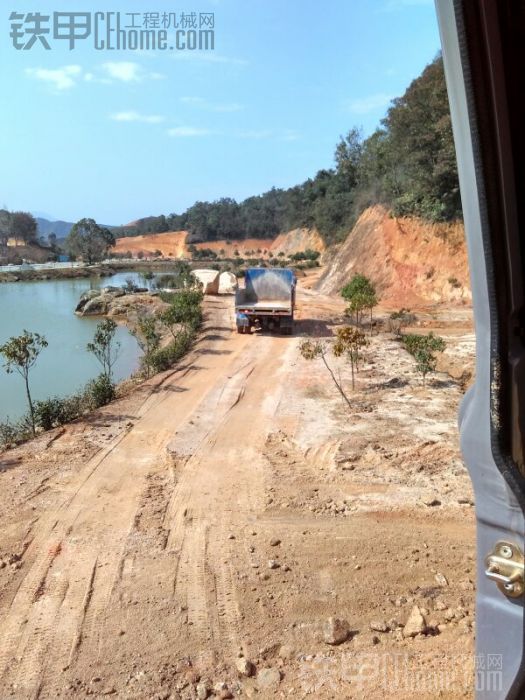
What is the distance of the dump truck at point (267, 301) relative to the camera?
16609 mm

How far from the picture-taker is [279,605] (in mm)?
4500

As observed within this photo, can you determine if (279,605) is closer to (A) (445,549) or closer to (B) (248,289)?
(A) (445,549)

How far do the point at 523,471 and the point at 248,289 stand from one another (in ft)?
54.3

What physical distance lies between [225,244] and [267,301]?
60.7 meters

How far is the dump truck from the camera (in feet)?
54.5

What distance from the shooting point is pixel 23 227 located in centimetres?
7538

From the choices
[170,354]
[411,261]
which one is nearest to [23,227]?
[411,261]

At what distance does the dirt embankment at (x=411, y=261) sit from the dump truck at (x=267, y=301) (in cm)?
704

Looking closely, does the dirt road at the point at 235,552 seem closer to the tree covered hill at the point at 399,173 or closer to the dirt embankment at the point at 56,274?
the tree covered hill at the point at 399,173

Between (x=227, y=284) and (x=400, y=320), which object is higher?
(x=227, y=284)

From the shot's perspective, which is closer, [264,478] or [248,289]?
[264,478]

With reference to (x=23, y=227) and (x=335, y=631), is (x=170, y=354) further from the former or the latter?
(x=23, y=227)

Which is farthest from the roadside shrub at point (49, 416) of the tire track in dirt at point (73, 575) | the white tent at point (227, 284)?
the white tent at point (227, 284)

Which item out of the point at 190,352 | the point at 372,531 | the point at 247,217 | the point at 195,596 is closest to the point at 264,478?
the point at 372,531
